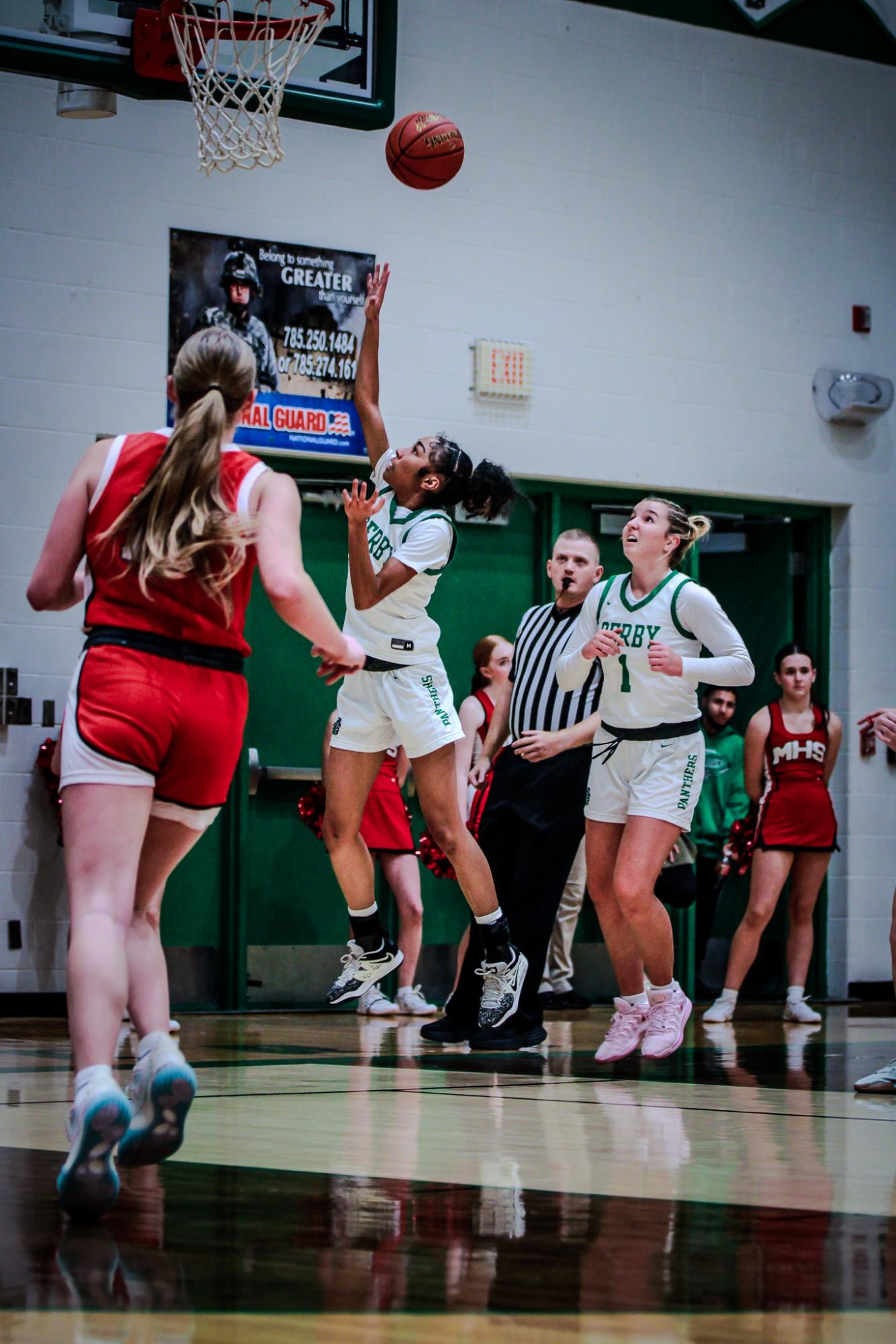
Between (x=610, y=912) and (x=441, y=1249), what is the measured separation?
359 centimetres

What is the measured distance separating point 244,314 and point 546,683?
347cm

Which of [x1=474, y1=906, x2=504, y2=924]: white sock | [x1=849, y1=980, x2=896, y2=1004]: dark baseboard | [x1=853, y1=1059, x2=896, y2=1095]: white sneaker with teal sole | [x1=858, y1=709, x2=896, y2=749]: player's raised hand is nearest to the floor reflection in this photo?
[x1=853, y1=1059, x2=896, y2=1095]: white sneaker with teal sole

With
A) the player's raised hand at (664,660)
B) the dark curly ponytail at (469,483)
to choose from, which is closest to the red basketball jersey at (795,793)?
the dark curly ponytail at (469,483)

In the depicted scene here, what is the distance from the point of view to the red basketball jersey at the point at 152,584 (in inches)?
128

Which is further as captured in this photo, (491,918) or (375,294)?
(375,294)

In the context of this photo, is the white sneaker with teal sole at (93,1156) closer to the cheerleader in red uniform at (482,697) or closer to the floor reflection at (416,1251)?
the floor reflection at (416,1251)

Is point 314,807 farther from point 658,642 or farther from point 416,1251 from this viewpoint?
point 416,1251

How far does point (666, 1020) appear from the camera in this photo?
245 inches

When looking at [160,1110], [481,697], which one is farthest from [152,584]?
[481,697]

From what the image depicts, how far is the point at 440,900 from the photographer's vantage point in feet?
31.0

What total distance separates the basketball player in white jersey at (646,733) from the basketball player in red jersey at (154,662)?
2.61 metres

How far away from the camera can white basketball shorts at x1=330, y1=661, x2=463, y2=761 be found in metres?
6.06

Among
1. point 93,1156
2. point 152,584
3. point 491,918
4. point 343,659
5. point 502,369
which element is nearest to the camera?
point 93,1156

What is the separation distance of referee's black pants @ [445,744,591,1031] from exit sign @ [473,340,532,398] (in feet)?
11.4
